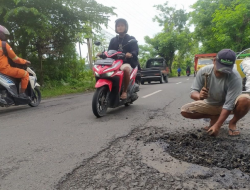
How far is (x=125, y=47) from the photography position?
5406 millimetres

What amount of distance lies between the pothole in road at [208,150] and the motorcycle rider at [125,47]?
2.03m

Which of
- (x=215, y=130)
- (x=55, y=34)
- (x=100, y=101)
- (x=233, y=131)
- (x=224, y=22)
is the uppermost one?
(x=224, y=22)

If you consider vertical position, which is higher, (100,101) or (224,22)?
(224,22)

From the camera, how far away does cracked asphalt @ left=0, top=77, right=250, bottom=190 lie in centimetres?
197

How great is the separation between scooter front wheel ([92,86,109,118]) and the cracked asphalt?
13.4 inches

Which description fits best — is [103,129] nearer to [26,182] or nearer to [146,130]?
[146,130]

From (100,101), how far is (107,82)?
39cm

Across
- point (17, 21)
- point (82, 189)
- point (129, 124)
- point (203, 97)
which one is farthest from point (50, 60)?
point (82, 189)

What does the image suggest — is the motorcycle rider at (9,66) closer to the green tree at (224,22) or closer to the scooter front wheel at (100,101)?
the scooter front wheel at (100,101)

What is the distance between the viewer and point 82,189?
1854 mm

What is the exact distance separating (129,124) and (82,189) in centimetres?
224

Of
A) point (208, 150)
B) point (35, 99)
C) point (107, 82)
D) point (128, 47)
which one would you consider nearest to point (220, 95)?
point (208, 150)

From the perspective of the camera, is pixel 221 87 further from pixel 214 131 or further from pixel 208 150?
pixel 208 150

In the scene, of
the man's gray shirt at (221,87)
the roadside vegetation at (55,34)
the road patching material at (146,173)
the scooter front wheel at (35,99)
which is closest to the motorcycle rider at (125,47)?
the man's gray shirt at (221,87)
